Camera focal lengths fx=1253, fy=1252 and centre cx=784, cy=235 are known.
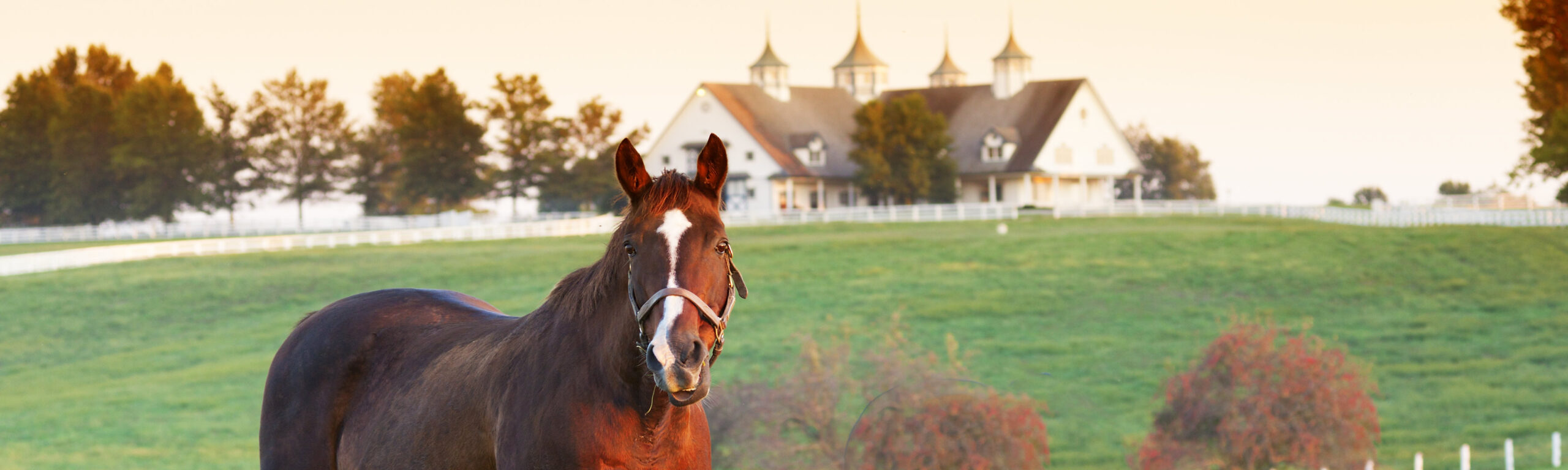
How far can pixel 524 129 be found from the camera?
2514 inches

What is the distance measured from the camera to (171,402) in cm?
2250

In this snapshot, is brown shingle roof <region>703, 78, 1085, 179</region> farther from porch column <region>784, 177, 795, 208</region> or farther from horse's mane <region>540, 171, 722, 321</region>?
horse's mane <region>540, 171, 722, 321</region>

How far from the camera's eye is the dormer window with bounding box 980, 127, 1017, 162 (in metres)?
64.0

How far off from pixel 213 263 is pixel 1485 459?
3522 cm

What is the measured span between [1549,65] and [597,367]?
129 feet

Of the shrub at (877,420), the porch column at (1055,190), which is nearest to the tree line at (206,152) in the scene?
the porch column at (1055,190)

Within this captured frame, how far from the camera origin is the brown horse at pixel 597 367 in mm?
3324

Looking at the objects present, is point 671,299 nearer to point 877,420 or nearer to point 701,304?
point 701,304

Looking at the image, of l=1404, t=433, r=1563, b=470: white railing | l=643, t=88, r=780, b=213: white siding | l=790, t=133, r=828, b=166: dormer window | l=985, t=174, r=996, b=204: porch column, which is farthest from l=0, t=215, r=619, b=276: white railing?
l=1404, t=433, r=1563, b=470: white railing

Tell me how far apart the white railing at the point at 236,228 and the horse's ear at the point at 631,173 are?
181 ft

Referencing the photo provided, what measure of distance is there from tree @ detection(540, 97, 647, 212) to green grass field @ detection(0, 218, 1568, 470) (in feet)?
60.7

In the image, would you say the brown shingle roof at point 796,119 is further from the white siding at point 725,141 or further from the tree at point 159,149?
the tree at point 159,149

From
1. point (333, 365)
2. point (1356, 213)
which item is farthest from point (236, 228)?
point (333, 365)

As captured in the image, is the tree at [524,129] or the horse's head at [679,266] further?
the tree at [524,129]
